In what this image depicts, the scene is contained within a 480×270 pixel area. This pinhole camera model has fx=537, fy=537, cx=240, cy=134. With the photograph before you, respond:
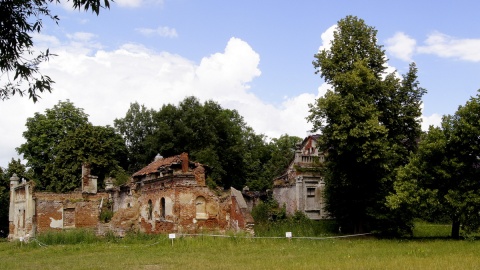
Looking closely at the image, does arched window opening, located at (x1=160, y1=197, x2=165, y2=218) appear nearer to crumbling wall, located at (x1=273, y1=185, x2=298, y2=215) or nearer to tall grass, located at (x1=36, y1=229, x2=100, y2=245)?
tall grass, located at (x1=36, y1=229, x2=100, y2=245)

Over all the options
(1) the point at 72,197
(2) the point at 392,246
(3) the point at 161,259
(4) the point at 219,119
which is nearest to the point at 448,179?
(2) the point at 392,246

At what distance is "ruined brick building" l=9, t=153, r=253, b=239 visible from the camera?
112ft

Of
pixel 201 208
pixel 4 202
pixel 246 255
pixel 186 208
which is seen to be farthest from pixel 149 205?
pixel 4 202

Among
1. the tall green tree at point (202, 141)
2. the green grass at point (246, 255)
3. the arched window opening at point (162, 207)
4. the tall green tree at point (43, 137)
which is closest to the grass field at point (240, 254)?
the green grass at point (246, 255)

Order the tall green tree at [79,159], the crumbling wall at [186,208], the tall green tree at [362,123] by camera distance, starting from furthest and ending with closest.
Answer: the tall green tree at [79,159], the crumbling wall at [186,208], the tall green tree at [362,123]

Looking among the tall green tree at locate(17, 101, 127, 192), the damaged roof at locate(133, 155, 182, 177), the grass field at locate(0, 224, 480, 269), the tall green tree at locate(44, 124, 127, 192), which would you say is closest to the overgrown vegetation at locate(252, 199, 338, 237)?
the grass field at locate(0, 224, 480, 269)

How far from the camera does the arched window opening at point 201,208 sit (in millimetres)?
34438

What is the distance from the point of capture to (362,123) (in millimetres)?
30453

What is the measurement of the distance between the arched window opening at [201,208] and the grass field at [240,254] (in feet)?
11.1

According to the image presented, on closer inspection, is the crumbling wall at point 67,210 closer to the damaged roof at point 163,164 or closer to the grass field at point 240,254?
the damaged roof at point 163,164

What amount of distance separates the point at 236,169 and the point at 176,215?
30.9m

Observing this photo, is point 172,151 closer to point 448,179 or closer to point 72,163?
point 72,163

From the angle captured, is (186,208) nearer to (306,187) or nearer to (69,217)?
(306,187)

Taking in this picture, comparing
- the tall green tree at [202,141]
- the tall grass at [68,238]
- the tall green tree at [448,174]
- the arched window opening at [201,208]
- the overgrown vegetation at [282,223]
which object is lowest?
the tall grass at [68,238]
